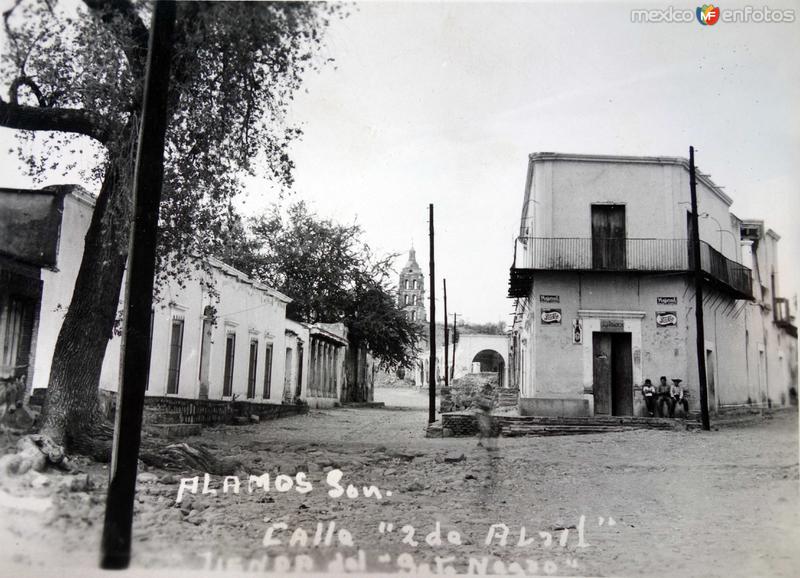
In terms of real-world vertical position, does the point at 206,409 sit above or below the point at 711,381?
below

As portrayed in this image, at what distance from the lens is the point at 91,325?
5.27 m

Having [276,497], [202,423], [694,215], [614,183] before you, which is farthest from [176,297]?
[694,215]

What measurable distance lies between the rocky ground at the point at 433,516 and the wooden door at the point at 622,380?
3613mm

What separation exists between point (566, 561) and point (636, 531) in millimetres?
644

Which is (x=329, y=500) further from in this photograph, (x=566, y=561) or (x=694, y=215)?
(x=694, y=215)

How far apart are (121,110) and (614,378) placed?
786 cm

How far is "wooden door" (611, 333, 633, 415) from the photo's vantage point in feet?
32.4

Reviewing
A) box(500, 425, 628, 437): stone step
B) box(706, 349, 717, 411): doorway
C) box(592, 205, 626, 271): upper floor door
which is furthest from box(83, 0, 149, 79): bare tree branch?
box(706, 349, 717, 411): doorway

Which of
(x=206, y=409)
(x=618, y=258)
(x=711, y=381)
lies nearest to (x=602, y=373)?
(x=711, y=381)

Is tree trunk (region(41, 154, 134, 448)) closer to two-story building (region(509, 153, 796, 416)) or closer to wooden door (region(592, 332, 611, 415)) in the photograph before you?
two-story building (region(509, 153, 796, 416))

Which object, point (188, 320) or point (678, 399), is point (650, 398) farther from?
point (188, 320)

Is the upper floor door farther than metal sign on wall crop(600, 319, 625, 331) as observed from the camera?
No

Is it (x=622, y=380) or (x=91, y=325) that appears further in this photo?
(x=622, y=380)

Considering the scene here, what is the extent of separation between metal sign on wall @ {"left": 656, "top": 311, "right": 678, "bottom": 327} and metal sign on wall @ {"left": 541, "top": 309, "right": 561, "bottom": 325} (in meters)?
1.55
